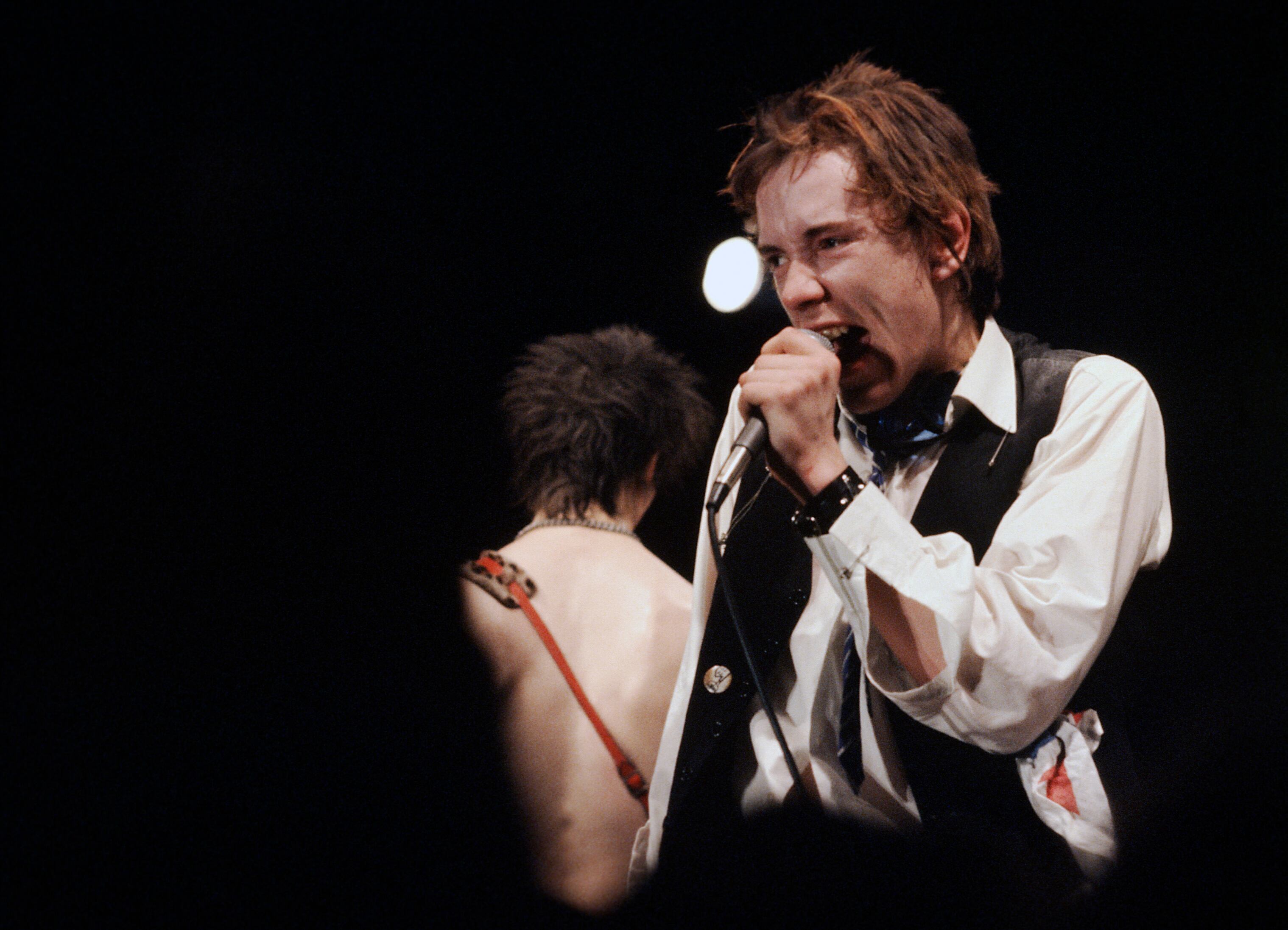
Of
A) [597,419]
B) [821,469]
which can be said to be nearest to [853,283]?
[821,469]

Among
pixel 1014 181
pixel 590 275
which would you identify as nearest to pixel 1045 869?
pixel 1014 181

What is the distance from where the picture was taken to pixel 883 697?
1158 millimetres

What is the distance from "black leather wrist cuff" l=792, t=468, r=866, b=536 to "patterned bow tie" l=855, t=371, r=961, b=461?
1.07 ft

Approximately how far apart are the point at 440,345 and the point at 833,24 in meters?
1.13

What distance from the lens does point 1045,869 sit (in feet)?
3.30

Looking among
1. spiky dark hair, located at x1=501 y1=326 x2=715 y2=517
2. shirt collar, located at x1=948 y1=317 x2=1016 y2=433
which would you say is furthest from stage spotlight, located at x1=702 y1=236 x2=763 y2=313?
shirt collar, located at x1=948 y1=317 x2=1016 y2=433

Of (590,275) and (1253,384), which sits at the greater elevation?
(590,275)

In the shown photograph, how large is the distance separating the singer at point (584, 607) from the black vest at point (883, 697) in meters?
0.24

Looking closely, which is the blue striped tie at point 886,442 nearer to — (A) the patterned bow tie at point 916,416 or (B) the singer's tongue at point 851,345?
(A) the patterned bow tie at point 916,416

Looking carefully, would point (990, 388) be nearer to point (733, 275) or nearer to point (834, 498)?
point (834, 498)

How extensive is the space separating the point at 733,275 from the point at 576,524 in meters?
0.73

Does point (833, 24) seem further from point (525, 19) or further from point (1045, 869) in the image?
point (1045, 869)

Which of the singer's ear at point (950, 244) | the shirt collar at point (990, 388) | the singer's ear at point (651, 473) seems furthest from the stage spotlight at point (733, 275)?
the shirt collar at point (990, 388)

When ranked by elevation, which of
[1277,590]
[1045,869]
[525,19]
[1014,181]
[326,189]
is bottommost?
[1277,590]
